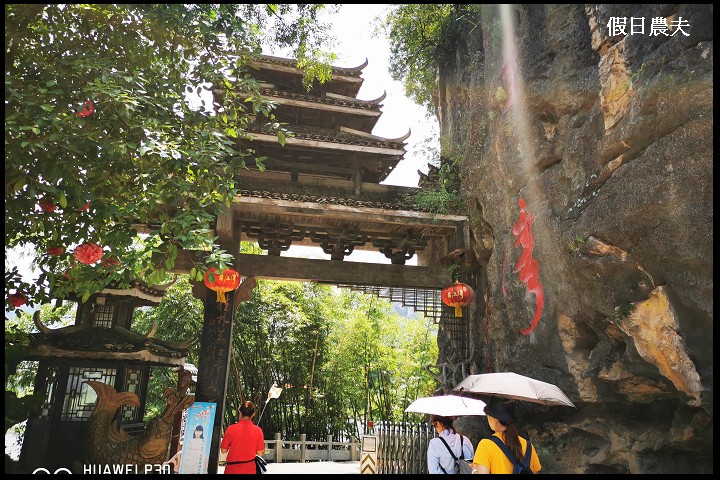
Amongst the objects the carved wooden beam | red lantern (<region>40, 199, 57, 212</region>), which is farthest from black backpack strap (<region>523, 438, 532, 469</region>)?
the carved wooden beam

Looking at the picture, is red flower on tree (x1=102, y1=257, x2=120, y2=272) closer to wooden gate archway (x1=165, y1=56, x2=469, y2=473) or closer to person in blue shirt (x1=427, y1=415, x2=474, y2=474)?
person in blue shirt (x1=427, y1=415, x2=474, y2=474)

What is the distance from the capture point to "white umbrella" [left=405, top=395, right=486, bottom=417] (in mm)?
4418

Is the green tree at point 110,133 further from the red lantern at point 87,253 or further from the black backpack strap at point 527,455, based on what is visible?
the black backpack strap at point 527,455

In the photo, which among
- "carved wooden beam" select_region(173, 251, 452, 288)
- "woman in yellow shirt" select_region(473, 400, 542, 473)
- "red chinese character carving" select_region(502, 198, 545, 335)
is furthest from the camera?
"carved wooden beam" select_region(173, 251, 452, 288)

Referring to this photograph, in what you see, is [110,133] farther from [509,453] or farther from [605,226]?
[605,226]

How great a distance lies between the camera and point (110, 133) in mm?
4047

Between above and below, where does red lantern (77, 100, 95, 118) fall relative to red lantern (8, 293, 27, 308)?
above

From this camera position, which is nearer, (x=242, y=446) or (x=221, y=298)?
(x=242, y=446)

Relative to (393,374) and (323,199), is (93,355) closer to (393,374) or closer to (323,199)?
(323,199)

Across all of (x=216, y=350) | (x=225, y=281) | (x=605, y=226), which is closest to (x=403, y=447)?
(x=216, y=350)

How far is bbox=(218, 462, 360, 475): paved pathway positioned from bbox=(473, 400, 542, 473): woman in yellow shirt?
7.40m

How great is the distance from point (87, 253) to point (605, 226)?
481cm

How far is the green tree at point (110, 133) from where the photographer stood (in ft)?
11.8

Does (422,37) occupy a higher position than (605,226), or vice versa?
(422,37)
